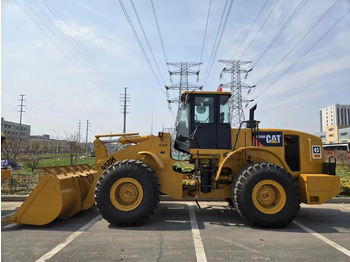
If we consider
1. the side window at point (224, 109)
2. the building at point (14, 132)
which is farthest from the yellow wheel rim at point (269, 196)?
the building at point (14, 132)

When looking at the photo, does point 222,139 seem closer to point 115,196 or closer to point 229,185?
point 229,185

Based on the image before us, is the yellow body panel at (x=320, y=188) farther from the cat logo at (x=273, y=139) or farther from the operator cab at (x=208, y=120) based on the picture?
the operator cab at (x=208, y=120)

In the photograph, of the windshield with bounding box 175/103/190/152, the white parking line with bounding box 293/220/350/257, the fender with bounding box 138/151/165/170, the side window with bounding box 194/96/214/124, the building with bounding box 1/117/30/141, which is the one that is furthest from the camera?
the building with bounding box 1/117/30/141

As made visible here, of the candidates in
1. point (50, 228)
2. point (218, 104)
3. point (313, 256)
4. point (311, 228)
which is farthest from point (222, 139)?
point (50, 228)

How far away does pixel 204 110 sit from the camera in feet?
24.0

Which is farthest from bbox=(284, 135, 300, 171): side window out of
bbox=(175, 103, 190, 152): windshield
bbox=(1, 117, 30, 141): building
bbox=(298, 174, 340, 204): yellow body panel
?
bbox=(1, 117, 30, 141): building

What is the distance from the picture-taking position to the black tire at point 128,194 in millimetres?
6293

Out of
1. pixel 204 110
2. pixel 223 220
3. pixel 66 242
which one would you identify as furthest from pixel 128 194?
pixel 204 110

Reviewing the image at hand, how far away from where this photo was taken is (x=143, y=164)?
6.60 metres

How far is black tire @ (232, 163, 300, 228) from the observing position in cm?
623

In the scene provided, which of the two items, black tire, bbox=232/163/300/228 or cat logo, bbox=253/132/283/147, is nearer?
black tire, bbox=232/163/300/228

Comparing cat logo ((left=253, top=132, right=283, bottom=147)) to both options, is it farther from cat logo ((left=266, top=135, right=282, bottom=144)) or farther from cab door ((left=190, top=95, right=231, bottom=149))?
cab door ((left=190, top=95, right=231, bottom=149))

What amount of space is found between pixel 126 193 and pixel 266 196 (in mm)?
3113

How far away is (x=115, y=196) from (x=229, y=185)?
107 inches
